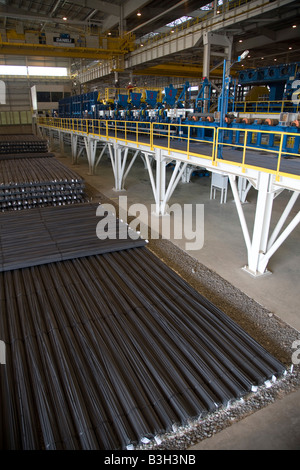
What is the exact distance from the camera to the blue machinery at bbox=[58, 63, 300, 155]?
364 inches

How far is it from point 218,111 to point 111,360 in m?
8.46

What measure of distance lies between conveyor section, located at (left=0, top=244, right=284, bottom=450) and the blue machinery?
12.8ft

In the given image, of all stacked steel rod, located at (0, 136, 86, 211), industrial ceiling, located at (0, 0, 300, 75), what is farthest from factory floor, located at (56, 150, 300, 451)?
industrial ceiling, located at (0, 0, 300, 75)

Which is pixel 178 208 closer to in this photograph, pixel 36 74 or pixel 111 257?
pixel 111 257

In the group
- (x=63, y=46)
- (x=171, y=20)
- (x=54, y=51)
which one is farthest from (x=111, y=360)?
(x=171, y=20)

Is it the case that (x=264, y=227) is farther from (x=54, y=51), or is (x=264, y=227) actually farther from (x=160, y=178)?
(x=54, y=51)

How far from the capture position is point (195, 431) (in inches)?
144

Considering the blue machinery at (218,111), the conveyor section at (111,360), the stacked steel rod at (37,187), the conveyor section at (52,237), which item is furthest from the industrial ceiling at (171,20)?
the conveyor section at (111,360)

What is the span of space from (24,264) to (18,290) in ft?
2.85

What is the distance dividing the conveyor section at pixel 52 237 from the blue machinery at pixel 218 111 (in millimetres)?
3677

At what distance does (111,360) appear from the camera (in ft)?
13.7

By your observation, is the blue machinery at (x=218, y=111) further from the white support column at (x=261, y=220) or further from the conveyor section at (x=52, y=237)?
the conveyor section at (x=52, y=237)

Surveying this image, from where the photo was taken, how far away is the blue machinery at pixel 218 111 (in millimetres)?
9234

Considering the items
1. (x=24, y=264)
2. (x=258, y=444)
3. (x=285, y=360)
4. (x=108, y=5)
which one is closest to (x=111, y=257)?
(x=24, y=264)
